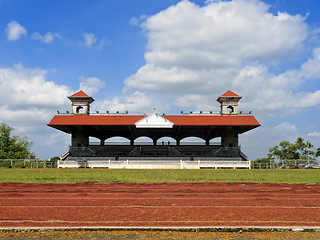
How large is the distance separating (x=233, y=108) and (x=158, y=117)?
1700 centimetres

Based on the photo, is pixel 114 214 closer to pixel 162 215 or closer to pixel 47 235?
pixel 162 215

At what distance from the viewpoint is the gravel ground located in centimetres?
553

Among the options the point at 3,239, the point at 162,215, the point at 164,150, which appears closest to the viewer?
the point at 3,239

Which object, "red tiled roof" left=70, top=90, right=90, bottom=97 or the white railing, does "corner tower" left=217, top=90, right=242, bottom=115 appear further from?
"red tiled roof" left=70, top=90, right=90, bottom=97

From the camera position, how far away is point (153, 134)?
5650 centimetres

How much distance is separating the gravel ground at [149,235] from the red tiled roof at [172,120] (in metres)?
39.4

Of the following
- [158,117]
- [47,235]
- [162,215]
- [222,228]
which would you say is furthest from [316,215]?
[158,117]

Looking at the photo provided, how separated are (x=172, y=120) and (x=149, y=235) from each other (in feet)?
138

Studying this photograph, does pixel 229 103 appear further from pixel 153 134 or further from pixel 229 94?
pixel 153 134

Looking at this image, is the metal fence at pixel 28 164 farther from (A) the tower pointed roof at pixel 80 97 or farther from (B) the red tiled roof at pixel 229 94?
(B) the red tiled roof at pixel 229 94

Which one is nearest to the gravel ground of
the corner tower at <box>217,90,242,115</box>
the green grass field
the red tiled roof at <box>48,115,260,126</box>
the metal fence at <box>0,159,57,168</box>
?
the green grass field

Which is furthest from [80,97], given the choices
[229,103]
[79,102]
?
[229,103]

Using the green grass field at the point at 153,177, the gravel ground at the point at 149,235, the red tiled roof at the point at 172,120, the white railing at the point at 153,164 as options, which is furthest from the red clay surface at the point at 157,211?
the red tiled roof at the point at 172,120

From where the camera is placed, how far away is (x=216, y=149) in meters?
51.7
